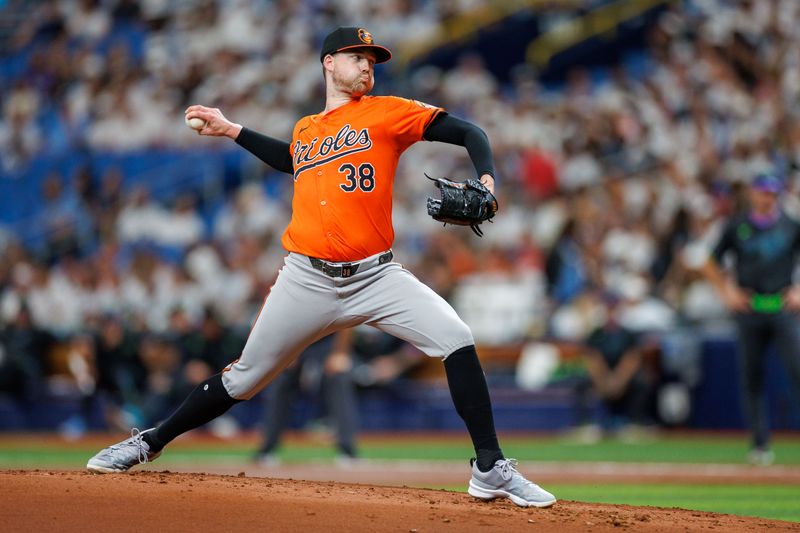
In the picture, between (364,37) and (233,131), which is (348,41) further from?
(233,131)

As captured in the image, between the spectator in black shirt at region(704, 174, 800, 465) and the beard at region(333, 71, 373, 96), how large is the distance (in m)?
6.02

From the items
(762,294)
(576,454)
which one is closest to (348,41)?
(762,294)

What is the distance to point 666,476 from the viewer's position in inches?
390

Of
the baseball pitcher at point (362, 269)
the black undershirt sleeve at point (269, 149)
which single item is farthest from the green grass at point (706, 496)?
the black undershirt sleeve at point (269, 149)

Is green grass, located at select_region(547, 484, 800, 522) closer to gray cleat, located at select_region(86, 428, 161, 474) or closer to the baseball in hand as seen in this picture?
gray cleat, located at select_region(86, 428, 161, 474)

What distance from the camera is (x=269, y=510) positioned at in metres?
5.26

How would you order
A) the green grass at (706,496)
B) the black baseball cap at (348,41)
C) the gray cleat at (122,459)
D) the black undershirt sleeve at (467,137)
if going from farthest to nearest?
1. the green grass at (706,496)
2. the gray cleat at (122,459)
3. the black baseball cap at (348,41)
4. the black undershirt sleeve at (467,137)

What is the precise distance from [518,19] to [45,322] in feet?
31.8

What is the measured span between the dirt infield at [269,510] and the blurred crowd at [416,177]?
333 inches

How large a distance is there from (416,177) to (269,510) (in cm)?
1295

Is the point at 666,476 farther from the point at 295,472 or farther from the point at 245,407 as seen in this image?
the point at 245,407

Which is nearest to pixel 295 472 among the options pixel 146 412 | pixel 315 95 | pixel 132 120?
pixel 146 412

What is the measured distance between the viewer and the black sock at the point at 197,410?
19.4 feet

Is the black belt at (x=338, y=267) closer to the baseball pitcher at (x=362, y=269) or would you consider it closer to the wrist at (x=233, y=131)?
the baseball pitcher at (x=362, y=269)
